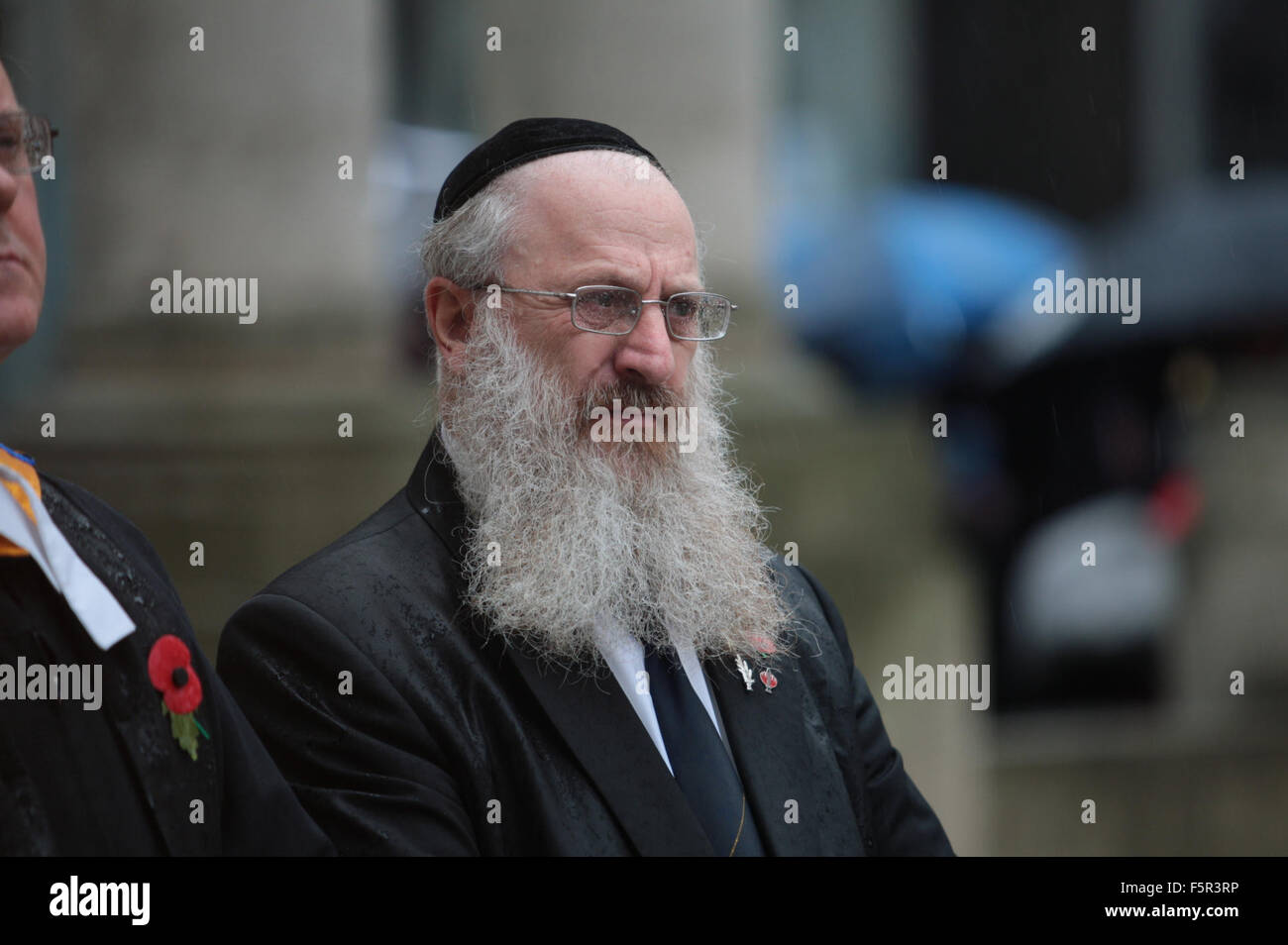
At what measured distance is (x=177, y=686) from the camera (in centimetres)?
247

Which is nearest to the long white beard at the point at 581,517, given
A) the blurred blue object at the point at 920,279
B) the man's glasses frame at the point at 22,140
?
the man's glasses frame at the point at 22,140

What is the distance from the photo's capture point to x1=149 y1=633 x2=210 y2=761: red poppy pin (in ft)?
8.05

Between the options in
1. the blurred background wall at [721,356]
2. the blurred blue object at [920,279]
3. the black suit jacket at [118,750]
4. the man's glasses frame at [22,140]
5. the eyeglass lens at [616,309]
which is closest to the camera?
the black suit jacket at [118,750]

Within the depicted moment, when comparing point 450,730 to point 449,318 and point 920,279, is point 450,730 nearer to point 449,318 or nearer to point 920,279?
point 449,318

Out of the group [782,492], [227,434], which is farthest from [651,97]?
[227,434]

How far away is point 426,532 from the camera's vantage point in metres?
3.27

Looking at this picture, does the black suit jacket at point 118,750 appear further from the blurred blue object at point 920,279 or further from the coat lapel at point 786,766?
the blurred blue object at point 920,279

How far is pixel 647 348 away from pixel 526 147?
0.55m

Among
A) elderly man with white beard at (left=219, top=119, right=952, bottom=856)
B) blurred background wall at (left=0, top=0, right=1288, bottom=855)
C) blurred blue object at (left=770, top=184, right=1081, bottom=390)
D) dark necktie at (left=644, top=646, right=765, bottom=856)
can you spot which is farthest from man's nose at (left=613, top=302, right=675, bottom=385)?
blurred blue object at (left=770, top=184, right=1081, bottom=390)

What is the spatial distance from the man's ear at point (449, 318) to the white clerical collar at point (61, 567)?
123 centimetres

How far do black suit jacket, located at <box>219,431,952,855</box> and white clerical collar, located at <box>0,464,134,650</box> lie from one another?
0.56m

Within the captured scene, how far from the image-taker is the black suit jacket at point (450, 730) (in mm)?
2836

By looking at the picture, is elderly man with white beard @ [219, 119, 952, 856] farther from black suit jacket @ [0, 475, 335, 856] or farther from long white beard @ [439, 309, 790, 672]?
black suit jacket @ [0, 475, 335, 856]
